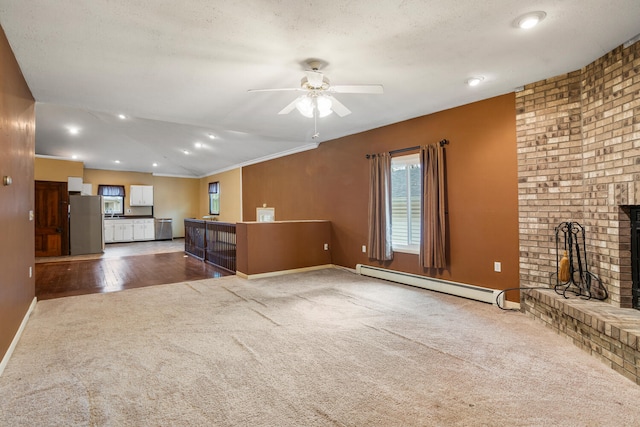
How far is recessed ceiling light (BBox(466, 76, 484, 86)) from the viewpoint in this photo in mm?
3533

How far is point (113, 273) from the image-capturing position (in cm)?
611

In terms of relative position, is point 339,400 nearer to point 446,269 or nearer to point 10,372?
point 10,372

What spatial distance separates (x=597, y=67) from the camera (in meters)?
3.15

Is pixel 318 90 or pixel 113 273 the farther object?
pixel 113 273

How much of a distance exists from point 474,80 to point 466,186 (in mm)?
1380

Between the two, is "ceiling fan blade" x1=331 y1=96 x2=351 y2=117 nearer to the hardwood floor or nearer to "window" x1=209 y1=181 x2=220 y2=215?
the hardwood floor

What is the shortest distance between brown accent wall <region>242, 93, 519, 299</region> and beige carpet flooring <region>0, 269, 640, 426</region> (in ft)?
2.34

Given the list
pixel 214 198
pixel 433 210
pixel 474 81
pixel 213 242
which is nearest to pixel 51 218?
pixel 213 242

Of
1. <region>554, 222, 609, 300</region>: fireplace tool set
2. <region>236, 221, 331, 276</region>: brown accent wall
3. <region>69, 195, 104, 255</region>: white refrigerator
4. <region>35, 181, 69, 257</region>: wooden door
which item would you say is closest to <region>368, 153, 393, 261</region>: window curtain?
<region>236, 221, 331, 276</region>: brown accent wall

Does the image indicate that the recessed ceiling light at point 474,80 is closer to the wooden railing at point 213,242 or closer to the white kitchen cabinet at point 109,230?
the wooden railing at point 213,242

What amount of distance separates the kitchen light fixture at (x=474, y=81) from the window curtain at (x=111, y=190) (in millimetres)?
12194

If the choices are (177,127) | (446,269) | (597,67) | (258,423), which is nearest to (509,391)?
(258,423)

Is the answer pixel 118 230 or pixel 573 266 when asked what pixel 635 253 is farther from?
pixel 118 230

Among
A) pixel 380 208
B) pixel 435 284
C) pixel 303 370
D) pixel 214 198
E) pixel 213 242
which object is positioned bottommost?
pixel 303 370
